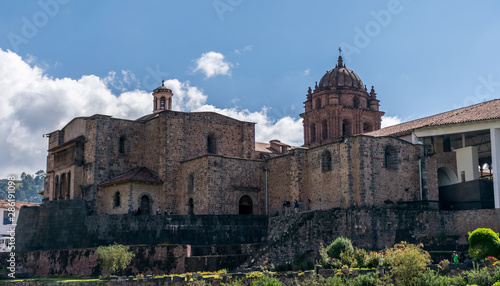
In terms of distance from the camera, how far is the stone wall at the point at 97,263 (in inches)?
1332

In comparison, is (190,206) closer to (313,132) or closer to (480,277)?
(313,132)

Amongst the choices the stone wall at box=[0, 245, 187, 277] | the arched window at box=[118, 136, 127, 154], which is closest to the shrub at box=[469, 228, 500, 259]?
the stone wall at box=[0, 245, 187, 277]

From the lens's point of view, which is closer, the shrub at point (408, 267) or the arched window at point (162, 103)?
the shrub at point (408, 267)

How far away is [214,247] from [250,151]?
13.1 m

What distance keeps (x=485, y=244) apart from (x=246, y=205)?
64.0ft

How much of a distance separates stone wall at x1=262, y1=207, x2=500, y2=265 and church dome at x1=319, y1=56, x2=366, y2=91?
951 inches

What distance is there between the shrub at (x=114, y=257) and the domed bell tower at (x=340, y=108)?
28815 mm

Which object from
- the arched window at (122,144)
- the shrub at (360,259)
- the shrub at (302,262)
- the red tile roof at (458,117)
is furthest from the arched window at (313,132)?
the shrub at (360,259)

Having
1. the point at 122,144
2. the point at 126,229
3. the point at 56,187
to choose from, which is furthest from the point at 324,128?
the point at 126,229

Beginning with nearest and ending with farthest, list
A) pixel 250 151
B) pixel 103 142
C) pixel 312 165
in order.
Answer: pixel 312 165 < pixel 103 142 < pixel 250 151

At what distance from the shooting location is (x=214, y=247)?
1411 inches

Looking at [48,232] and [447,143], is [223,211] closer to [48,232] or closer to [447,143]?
[48,232]

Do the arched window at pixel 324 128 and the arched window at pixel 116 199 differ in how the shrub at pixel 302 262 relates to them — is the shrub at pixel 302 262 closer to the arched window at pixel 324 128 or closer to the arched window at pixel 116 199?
the arched window at pixel 116 199

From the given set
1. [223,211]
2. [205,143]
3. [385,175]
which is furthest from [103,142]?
[385,175]
